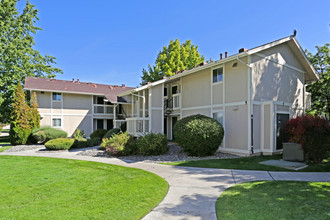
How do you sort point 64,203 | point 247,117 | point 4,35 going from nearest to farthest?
point 64,203
point 247,117
point 4,35

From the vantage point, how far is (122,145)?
→ 11.2 meters

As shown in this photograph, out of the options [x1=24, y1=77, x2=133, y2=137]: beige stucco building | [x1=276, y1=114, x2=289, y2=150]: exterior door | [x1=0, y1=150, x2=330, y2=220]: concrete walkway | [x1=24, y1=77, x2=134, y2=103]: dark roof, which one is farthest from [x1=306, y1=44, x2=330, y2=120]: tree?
[x1=24, y1=77, x2=134, y2=103]: dark roof

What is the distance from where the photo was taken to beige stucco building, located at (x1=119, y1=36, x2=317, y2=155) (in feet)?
35.0

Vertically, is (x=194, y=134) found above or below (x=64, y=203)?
above

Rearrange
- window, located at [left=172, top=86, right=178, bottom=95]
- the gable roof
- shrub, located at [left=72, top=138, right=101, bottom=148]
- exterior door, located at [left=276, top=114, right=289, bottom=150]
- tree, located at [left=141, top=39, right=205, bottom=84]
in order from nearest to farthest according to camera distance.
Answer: the gable roof < exterior door, located at [left=276, top=114, right=289, bottom=150] < shrub, located at [left=72, top=138, right=101, bottom=148] < window, located at [left=172, top=86, right=178, bottom=95] < tree, located at [left=141, top=39, right=205, bottom=84]

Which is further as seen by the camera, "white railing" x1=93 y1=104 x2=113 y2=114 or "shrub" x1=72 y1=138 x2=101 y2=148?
"white railing" x1=93 y1=104 x2=113 y2=114

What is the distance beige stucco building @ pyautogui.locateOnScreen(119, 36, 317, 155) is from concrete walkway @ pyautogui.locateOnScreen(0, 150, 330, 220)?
411 centimetres

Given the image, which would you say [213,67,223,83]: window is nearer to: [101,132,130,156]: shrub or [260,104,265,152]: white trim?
[260,104,265,152]: white trim

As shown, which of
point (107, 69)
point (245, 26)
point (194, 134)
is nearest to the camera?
point (194, 134)

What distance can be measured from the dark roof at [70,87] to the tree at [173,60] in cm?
548

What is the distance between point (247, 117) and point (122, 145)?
722cm

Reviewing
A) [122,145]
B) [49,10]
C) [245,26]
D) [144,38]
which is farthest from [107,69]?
[245,26]

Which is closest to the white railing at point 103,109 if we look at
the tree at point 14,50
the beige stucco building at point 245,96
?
the beige stucco building at point 245,96

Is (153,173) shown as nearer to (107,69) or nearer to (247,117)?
(247,117)
